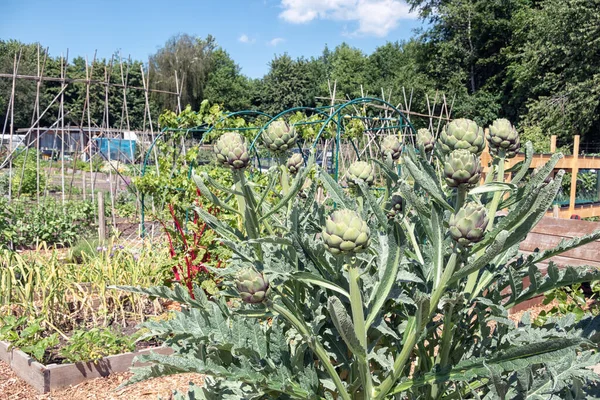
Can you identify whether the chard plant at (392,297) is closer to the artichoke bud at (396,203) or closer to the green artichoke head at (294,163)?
the artichoke bud at (396,203)

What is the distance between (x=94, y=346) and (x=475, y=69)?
2463 cm

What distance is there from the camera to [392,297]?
123 centimetres

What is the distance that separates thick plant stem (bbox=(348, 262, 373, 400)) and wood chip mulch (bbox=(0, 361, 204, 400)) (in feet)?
6.50

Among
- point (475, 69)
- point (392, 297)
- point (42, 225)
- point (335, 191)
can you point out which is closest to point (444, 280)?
point (392, 297)

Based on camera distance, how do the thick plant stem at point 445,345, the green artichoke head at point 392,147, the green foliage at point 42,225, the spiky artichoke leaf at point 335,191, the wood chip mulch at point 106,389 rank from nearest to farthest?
1. the thick plant stem at point 445,345
2. the spiky artichoke leaf at point 335,191
3. the green artichoke head at point 392,147
4. the wood chip mulch at point 106,389
5. the green foliage at point 42,225

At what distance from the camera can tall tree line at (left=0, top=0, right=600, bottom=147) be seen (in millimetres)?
18734

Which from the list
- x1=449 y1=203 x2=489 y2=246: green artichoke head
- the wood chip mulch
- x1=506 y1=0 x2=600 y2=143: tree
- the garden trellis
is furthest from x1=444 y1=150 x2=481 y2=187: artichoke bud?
x1=506 y1=0 x2=600 y2=143: tree

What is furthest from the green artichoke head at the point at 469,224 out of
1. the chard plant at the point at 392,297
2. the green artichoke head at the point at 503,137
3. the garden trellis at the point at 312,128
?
the garden trellis at the point at 312,128

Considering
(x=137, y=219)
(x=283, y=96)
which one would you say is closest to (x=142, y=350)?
(x=137, y=219)

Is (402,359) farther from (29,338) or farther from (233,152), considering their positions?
(29,338)

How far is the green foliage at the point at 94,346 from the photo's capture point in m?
3.37

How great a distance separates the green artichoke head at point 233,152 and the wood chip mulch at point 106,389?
195 centimetres

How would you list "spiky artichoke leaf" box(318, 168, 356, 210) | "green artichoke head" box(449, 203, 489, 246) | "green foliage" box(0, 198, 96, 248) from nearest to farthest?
"green artichoke head" box(449, 203, 489, 246), "spiky artichoke leaf" box(318, 168, 356, 210), "green foliage" box(0, 198, 96, 248)

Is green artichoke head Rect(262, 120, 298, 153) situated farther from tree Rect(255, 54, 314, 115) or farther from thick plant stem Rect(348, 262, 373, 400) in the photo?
tree Rect(255, 54, 314, 115)
